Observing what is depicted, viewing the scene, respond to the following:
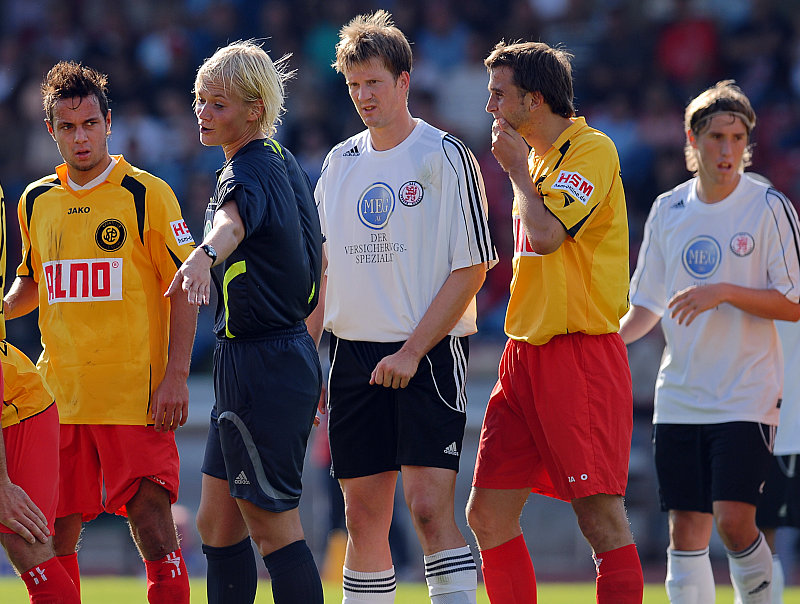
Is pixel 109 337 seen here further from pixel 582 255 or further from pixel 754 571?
pixel 754 571

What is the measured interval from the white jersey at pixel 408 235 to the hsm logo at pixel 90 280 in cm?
94

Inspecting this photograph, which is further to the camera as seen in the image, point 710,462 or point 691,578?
point 710,462

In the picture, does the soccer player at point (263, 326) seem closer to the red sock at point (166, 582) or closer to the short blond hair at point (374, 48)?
the short blond hair at point (374, 48)

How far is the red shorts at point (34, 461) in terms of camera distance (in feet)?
13.0

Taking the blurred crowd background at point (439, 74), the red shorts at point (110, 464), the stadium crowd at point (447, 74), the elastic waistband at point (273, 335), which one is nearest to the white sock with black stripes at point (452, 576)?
the elastic waistband at point (273, 335)

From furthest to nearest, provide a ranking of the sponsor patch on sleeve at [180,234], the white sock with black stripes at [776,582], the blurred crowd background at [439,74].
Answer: the blurred crowd background at [439,74] < the white sock with black stripes at [776,582] < the sponsor patch on sleeve at [180,234]

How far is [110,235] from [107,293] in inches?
9.6

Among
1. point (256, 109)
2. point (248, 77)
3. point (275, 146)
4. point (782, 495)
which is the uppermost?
point (248, 77)

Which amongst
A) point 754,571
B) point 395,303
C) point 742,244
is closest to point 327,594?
point 754,571

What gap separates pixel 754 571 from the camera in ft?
17.0

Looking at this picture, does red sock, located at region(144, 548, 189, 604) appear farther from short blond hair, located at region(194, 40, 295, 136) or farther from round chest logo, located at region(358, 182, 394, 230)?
short blond hair, located at region(194, 40, 295, 136)

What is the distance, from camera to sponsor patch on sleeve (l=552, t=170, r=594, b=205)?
429 cm

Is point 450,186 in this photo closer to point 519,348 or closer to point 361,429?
point 519,348

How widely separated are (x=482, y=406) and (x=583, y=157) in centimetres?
674
